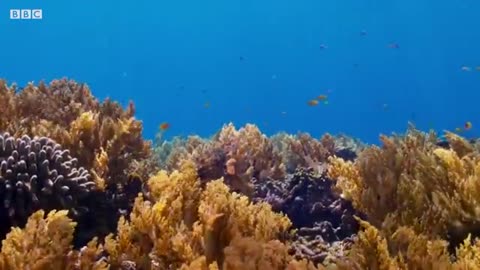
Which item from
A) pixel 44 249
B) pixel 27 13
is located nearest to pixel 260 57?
pixel 27 13

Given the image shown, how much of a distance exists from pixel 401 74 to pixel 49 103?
13933 cm

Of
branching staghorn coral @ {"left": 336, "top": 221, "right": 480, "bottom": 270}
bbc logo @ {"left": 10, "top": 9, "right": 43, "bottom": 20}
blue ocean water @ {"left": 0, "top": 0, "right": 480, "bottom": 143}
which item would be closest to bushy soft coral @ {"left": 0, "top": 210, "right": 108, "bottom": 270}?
branching staghorn coral @ {"left": 336, "top": 221, "right": 480, "bottom": 270}

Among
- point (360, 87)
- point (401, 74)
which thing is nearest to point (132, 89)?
point (360, 87)

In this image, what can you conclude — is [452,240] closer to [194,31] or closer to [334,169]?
[334,169]

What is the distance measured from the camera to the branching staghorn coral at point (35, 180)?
186 inches

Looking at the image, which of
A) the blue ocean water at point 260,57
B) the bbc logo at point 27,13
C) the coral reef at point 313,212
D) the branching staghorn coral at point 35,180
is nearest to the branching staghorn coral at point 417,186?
the coral reef at point 313,212

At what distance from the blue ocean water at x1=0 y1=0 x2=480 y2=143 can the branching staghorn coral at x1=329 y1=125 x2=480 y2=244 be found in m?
112

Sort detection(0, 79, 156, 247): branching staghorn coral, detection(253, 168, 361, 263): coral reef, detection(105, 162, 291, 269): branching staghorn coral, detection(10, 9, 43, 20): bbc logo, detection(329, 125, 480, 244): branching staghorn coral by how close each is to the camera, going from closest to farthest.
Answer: detection(105, 162, 291, 269): branching staghorn coral → detection(329, 125, 480, 244): branching staghorn coral → detection(253, 168, 361, 263): coral reef → detection(0, 79, 156, 247): branching staghorn coral → detection(10, 9, 43, 20): bbc logo

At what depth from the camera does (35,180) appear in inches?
192

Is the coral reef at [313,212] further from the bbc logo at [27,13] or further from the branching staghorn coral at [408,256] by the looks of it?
the bbc logo at [27,13]

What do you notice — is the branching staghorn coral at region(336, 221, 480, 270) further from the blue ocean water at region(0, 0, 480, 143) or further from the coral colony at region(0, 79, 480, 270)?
the blue ocean water at region(0, 0, 480, 143)

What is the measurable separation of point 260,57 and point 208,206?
160274 millimetres

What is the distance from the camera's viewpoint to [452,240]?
4266 millimetres

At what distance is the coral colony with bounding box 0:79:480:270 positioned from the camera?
11.8 feet
